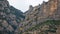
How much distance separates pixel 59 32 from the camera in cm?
16962

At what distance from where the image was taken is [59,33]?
170 metres

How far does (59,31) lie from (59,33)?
1.15m

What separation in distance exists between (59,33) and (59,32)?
22.7 inches

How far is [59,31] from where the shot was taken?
16938 centimetres

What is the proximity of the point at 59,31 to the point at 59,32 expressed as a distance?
63 centimetres
